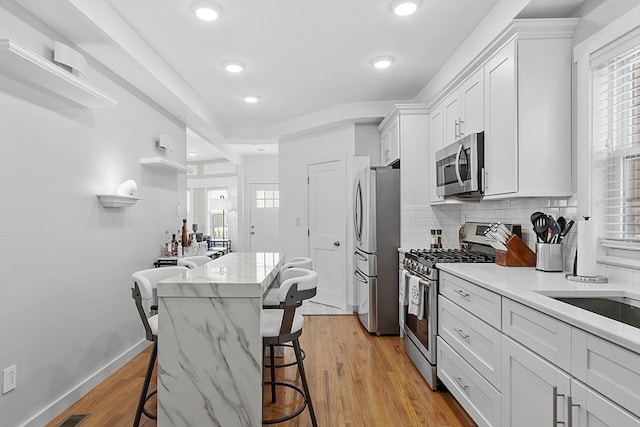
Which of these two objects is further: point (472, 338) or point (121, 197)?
point (121, 197)

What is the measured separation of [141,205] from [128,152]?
0.54m

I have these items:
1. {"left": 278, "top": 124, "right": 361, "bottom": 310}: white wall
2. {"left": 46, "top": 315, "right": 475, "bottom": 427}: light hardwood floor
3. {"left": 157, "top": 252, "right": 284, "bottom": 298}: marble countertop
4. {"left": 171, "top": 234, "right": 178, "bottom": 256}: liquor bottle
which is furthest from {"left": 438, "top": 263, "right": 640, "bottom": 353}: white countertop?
{"left": 278, "top": 124, "right": 361, "bottom": 310}: white wall

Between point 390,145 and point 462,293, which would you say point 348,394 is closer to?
point 462,293

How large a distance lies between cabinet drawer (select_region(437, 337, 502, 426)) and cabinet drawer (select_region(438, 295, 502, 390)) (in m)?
0.05

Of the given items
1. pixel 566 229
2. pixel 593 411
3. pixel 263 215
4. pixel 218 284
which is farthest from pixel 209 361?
pixel 263 215

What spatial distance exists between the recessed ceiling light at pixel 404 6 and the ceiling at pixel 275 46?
0.04 metres

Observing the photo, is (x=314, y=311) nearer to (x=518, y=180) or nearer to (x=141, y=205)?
(x=141, y=205)

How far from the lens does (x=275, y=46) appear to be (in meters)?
3.21

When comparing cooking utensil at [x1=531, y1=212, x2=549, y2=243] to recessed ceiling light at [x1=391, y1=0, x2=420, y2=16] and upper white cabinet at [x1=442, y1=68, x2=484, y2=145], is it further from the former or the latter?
recessed ceiling light at [x1=391, y1=0, x2=420, y2=16]

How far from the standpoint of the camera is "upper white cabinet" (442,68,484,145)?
9.10 ft

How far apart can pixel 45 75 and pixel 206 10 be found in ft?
3.49

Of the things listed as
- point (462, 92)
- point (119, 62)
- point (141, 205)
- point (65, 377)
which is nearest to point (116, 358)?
point (65, 377)

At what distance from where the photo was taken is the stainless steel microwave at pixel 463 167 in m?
2.76

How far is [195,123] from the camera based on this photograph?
4.88 meters
